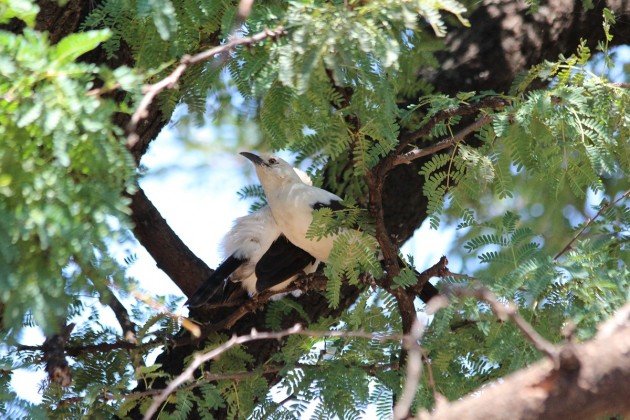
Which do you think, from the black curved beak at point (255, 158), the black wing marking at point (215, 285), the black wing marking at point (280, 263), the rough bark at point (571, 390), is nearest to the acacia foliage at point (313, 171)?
the black wing marking at point (280, 263)

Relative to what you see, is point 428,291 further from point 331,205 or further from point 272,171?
point 272,171

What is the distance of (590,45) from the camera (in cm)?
556

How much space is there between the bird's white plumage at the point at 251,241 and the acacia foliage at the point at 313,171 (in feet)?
1.74

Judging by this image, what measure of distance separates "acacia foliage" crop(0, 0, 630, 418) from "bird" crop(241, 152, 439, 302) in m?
0.23

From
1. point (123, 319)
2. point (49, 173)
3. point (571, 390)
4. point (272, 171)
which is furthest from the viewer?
point (272, 171)

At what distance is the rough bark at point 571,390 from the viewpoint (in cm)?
188

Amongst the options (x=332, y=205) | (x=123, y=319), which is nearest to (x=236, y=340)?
(x=123, y=319)

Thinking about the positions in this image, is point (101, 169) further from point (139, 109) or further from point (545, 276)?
point (545, 276)

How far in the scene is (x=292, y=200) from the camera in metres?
5.28

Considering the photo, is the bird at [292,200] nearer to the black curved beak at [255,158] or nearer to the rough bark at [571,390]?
the black curved beak at [255,158]

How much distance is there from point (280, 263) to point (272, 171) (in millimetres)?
551

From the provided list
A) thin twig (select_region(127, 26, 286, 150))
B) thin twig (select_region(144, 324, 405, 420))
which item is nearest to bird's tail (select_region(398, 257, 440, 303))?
thin twig (select_region(144, 324, 405, 420))

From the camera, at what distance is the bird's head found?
18.3 feet

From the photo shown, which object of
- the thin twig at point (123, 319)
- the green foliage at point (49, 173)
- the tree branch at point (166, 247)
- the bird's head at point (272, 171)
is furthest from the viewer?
the bird's head at point (272, 171)
